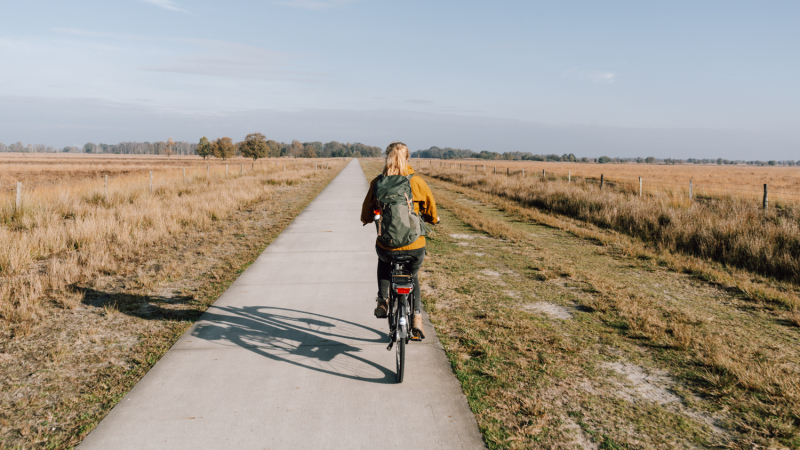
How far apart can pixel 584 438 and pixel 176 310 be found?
4830 millimetres

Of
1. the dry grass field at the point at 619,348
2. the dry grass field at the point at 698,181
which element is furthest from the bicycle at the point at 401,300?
the dry grass field at the point at 698,181

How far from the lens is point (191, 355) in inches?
167

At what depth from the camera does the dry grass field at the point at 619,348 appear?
316 centimetres

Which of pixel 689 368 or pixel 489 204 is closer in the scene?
pixel 689 368

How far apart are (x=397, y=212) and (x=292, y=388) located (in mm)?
1675

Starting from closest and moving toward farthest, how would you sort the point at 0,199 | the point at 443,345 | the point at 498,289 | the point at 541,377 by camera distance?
the point at 541,377
the point at 443,345
the point at 498,289
the point at 0,199

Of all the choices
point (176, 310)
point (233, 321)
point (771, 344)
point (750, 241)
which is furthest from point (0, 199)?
point (750, 241)

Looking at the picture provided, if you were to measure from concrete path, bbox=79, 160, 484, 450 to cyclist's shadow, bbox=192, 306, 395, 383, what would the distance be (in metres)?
0.01

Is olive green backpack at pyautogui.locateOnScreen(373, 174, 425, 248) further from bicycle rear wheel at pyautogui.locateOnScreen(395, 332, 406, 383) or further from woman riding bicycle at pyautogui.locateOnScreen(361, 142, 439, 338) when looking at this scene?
bicycle rear wheel at pyautogui.locateOnScreen(395, 332, 406, 383)

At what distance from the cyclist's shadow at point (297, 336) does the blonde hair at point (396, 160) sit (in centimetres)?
177

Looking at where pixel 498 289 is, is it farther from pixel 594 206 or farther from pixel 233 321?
pixel 594 206

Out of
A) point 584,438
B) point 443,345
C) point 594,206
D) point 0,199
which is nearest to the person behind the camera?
point 584,438

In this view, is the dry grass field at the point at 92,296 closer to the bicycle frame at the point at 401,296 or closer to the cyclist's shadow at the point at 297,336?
the cyclist's shadow at the point at 297,336

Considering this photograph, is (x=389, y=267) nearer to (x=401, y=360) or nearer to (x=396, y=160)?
(x=401, y=360)
